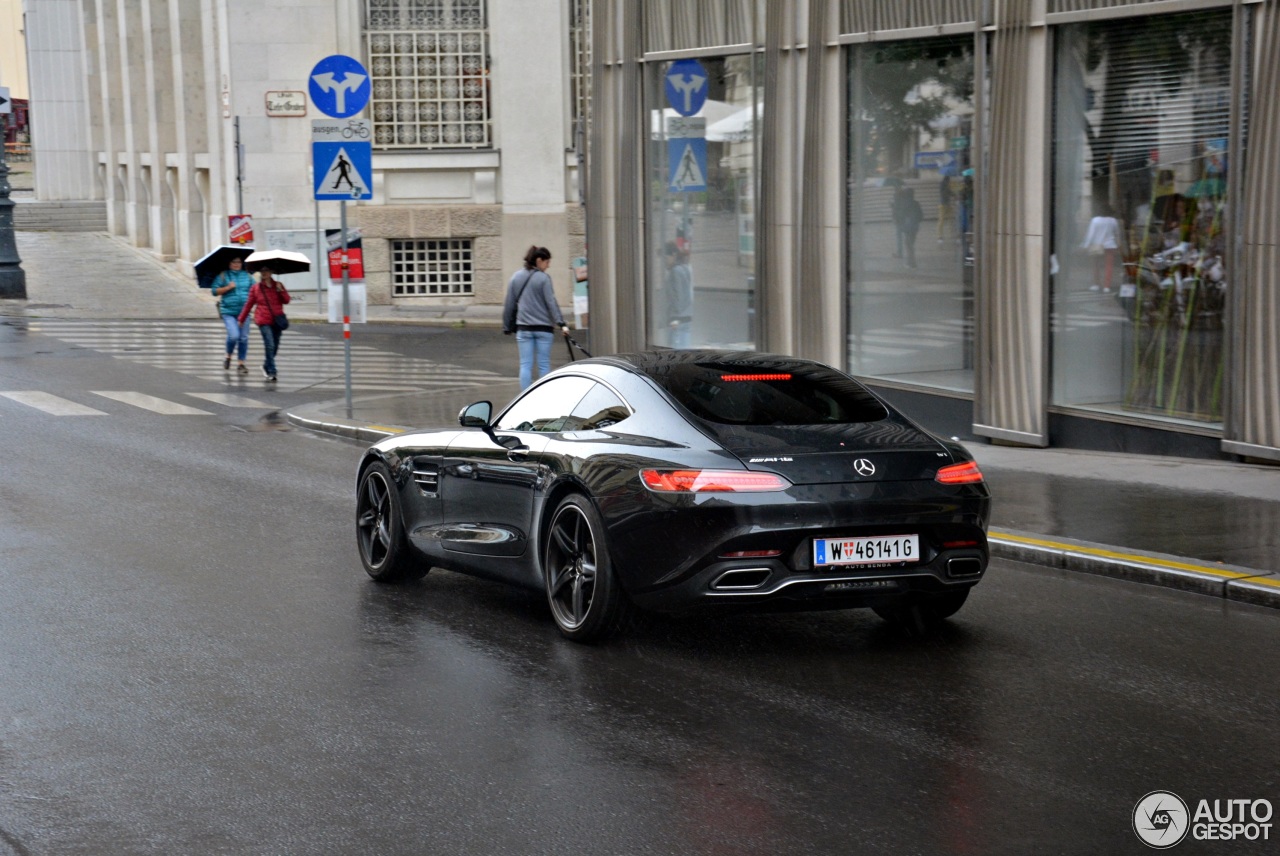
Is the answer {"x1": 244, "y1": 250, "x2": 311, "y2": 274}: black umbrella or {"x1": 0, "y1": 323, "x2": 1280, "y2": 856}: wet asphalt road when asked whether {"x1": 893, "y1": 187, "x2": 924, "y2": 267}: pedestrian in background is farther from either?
{"x1": 244, "y1": 250, "x2": 311, "y2": 274}: black umbrella

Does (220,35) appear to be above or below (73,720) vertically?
above

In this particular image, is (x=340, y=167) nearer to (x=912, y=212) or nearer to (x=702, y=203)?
(x=702, y=203)

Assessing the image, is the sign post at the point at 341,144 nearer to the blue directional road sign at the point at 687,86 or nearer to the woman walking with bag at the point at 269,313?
the blue directional road sign at the point at 687,86

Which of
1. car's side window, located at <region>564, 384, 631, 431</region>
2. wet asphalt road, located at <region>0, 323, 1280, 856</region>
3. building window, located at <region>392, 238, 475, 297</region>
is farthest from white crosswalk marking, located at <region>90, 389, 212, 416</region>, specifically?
building window, located at <region>392, 238, 475, 297</region>

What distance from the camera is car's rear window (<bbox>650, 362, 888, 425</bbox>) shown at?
7883 mm

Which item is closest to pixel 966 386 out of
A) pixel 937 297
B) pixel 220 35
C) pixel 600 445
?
pixel 937 297

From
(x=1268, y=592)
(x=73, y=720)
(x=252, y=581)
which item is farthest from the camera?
(x=252, y=581)

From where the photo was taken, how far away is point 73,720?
6.68m

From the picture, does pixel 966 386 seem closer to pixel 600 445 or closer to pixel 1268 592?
pixel 1268 592

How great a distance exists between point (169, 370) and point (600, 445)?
17.6m

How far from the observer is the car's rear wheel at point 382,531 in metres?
9.58

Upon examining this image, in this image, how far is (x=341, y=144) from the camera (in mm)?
18234

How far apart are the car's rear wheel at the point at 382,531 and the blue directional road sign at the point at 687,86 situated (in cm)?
1023

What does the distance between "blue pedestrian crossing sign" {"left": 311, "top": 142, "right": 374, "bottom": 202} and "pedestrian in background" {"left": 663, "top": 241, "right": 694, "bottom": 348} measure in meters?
3.77
